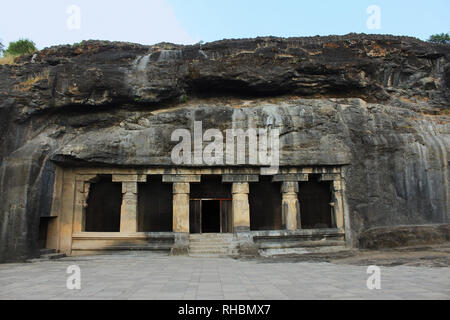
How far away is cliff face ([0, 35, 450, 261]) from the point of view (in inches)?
464

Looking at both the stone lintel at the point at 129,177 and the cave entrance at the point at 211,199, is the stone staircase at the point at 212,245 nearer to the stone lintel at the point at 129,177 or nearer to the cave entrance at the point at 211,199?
the cave entrance at the point at 211,199

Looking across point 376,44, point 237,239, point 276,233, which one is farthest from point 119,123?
point 376,44

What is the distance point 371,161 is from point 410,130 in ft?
6.68

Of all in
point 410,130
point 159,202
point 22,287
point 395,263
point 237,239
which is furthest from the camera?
point 159,202

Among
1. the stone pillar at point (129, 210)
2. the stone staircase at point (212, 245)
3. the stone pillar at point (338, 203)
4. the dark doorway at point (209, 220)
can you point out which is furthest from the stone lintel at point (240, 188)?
the dark doorway at point (209, 220)

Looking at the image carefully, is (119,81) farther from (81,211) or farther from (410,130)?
(410,130)

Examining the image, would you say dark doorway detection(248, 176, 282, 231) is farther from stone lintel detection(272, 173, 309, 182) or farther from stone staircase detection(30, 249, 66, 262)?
stone staircase detection(30, 249, 66, 262)

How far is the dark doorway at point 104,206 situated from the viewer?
14250mm

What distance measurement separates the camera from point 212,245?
453 inches

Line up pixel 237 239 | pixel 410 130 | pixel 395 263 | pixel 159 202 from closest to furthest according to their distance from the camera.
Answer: pixel 395 263 < pixel 237 239 < pixel 410 130 < pixel 159 202

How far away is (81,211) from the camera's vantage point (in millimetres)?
12383

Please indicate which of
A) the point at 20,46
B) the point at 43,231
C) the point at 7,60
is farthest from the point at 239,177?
the point at 20,46

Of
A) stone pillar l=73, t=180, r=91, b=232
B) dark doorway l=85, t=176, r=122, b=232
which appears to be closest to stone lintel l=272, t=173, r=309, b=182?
dark doorway l=85, t=176, r=122, b=232

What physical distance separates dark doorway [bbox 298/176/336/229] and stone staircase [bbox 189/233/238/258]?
473 centimetres
